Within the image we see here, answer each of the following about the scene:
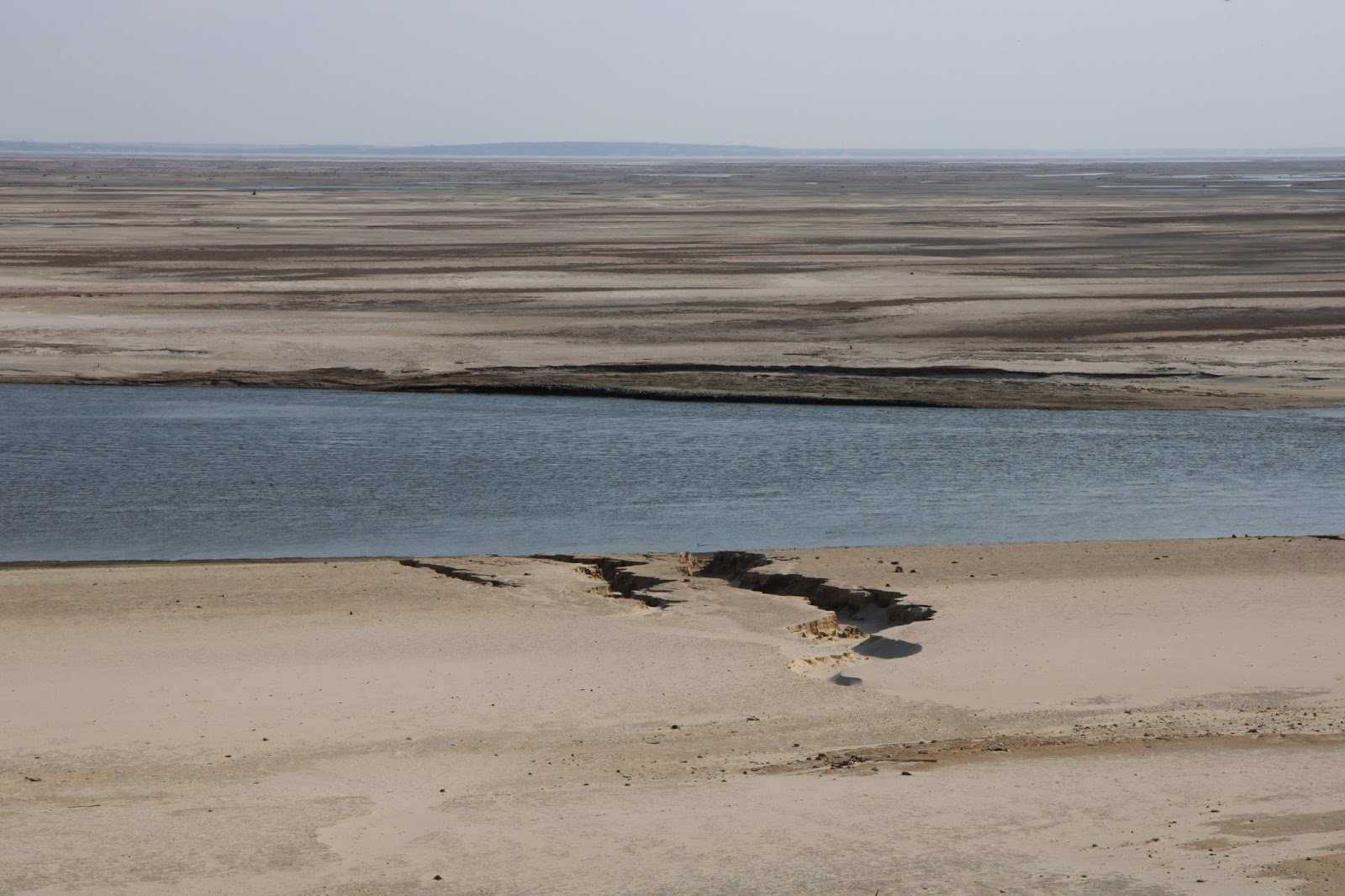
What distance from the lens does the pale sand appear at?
7504 millimetres

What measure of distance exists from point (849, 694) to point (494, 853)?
11.3 feet

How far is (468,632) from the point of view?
11961 mm

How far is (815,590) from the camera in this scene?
13250 millimetres

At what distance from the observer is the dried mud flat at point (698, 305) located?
987 inches

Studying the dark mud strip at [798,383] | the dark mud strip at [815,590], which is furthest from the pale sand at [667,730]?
the dark mud strip at [798,383]

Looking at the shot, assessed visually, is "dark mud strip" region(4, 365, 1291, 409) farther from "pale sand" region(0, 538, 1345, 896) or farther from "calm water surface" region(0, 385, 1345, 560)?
"pale sand" region(0, 538, 1345, 896)

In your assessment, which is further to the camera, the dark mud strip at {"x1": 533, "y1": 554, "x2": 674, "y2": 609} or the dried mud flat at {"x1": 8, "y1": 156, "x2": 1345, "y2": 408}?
the dried mud flat at {"x1": 8, "y1": 156, "x2": 1345, "y2": 408}

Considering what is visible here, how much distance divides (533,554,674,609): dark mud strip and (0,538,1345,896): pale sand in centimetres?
9

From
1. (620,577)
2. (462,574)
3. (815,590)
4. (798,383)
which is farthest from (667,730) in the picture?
(798,383)

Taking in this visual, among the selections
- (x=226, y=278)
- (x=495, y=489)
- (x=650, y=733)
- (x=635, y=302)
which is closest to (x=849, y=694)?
(x=650, y=733)

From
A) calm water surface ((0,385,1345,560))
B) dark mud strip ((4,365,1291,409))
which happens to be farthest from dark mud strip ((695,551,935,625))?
dark mud strip ((4,365,1291,409))

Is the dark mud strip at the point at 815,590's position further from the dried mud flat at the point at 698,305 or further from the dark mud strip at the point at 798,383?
the dried mud flat at the point at 698,305

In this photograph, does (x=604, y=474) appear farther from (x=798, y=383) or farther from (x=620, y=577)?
(x=798, y=383)

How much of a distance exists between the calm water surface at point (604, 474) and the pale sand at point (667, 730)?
150cm
